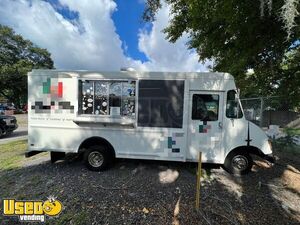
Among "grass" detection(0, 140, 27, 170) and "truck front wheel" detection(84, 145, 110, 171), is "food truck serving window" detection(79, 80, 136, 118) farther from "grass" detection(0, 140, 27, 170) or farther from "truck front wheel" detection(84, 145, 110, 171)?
"grass" detection(0, 140, 27, 170)

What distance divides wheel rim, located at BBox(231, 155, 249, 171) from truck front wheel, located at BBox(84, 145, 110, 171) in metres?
3.44

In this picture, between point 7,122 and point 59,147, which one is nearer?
point 59,147

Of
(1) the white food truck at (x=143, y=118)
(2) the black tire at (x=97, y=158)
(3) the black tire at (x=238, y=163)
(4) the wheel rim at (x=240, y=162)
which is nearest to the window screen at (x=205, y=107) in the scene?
(1) the white food truck at (x=143, y=118)

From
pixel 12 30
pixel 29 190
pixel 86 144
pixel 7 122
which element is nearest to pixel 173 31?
pixel 86 144

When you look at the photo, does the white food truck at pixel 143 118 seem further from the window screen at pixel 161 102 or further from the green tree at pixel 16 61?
the green tree at pixel 16 61

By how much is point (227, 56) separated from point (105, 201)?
6207mm

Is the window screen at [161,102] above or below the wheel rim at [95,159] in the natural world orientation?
above

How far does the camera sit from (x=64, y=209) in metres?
3.89

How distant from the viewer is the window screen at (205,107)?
550cm

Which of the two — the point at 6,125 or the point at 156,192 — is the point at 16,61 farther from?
the point at 156,192

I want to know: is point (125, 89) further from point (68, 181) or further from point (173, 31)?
point (173, 31)

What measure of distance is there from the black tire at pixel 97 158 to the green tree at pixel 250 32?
14.7 ft

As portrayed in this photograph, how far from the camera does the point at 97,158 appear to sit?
5844mm

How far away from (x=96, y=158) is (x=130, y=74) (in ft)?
8.23
